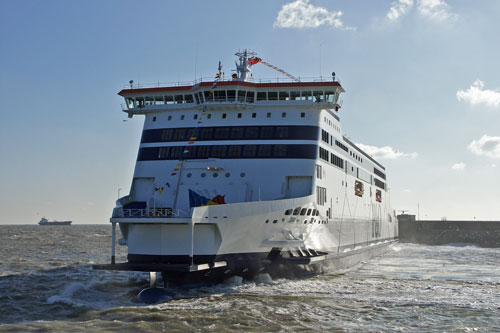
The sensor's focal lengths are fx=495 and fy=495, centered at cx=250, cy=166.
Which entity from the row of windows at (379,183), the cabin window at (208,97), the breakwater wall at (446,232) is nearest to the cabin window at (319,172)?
the cabin window at (208,97)

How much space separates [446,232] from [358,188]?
2470 inches

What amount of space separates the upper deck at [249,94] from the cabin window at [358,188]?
1036cm

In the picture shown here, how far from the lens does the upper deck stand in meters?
22.2

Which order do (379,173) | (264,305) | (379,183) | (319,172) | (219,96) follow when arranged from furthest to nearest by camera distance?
(379,173) → (379,183) → (219,96) → (319,172) → (264,305)

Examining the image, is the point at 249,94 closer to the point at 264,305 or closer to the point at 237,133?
the point at 237,133

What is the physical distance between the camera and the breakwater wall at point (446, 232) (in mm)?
82438

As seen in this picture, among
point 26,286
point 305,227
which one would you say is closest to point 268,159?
point 305,227

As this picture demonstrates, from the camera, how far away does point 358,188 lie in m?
33.2

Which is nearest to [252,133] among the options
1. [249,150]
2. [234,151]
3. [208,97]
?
[249,150]

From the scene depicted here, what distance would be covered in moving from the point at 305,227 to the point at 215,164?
15.4 ft

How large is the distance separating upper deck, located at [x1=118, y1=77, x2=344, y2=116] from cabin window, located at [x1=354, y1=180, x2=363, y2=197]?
10.4 m

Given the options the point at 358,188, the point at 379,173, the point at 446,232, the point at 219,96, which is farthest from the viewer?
the point at 446,232

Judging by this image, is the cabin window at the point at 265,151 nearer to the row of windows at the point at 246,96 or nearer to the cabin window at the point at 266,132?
the cabin window at the point at 266,132

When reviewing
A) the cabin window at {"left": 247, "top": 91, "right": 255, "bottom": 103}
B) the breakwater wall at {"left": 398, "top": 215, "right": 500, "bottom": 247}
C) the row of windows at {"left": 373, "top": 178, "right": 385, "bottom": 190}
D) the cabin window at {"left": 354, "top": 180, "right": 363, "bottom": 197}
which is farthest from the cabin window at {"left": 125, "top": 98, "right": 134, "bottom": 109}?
the breakwater wall at {"left": 398, "top": 215, "right": 500, "bottom": 247}
